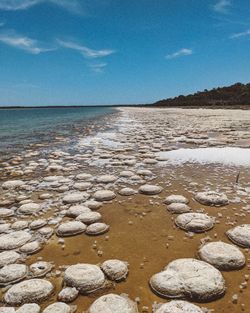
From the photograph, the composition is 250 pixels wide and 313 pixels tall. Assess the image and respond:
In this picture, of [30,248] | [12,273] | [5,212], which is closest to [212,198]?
[30,248]

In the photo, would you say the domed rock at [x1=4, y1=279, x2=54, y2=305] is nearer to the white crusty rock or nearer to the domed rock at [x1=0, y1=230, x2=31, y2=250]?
the white crusty rock

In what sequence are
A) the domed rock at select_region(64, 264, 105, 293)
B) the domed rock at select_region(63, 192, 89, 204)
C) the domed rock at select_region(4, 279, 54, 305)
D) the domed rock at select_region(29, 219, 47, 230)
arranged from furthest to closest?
the domed rock at select_region(63, 192, 89, 204)
the domed rock at select_region(29, 219, 47, 230)
the domed rock at select_region(64, 264, 105, 293)
the domed rock at select_region(4, 279, 54, 305)

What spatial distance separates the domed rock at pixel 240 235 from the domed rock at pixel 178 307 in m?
1.08

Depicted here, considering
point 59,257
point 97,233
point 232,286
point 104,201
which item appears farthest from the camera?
point 104,201

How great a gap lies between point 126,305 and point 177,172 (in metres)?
3.86

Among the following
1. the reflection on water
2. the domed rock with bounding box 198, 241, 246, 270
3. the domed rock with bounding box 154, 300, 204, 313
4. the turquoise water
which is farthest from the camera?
the turquoise water

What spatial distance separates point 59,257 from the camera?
275 cm

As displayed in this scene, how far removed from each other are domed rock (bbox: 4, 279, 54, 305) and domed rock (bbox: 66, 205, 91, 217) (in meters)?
1.40

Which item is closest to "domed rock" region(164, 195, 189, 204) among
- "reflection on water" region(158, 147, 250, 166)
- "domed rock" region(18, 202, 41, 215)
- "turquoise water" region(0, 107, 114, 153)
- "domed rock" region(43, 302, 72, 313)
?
"domed rock" region(18, 202, 41, 215)

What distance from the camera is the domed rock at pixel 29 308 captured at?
6.57 feet

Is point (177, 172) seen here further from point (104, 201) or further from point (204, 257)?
point (204, 257)

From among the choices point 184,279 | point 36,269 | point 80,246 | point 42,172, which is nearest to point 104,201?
point 80,246

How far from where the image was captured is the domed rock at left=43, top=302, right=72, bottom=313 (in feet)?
6.56

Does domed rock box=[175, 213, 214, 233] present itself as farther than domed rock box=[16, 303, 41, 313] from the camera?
Yes
